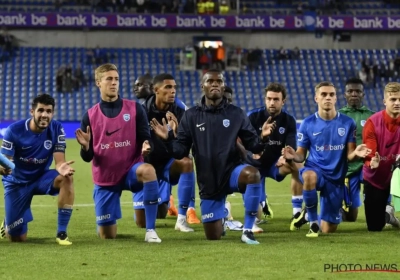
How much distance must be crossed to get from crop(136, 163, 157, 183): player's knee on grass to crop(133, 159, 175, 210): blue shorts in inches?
67.9

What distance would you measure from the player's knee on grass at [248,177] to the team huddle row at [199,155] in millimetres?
10

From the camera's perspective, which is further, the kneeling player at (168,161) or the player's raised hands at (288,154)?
the kneeling player at (168,161)

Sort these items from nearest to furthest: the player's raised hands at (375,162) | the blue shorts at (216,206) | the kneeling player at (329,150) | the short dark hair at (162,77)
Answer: the blue shorts at (216,206), the player's raised hands at (375,162), the kneeling player at (329,150), the short dark hair at (162,77)

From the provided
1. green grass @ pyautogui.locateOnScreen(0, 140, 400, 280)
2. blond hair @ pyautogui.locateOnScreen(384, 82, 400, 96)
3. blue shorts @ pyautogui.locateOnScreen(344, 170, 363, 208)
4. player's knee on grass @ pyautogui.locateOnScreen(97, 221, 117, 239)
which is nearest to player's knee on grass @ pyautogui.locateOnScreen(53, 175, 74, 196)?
green grass @ pyautogui.locateOnScreen(0, 140, 400, 280)

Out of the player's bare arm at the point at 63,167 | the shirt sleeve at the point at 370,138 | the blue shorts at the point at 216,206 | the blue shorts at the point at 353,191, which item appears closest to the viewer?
the player's bare arm at the point at 63,167

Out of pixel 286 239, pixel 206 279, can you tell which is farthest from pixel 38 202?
pixel 206 279

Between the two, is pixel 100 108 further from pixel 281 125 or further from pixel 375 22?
pixel 375 22

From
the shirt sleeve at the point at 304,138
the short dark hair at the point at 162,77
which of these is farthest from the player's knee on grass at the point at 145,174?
the shirt sleeve at the point at 304,138

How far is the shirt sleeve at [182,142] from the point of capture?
9.76 metres

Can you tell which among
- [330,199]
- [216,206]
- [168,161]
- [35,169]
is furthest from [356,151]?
[35,169]

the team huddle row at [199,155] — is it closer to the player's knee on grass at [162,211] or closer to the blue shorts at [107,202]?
the blue shorts at [107,202]

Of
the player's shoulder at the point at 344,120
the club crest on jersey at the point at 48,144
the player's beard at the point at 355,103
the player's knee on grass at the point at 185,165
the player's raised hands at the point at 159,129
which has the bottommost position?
the player's knee on grass at the point at 185,165

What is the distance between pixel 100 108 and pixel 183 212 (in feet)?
5.69

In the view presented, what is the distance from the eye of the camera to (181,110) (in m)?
11.3
